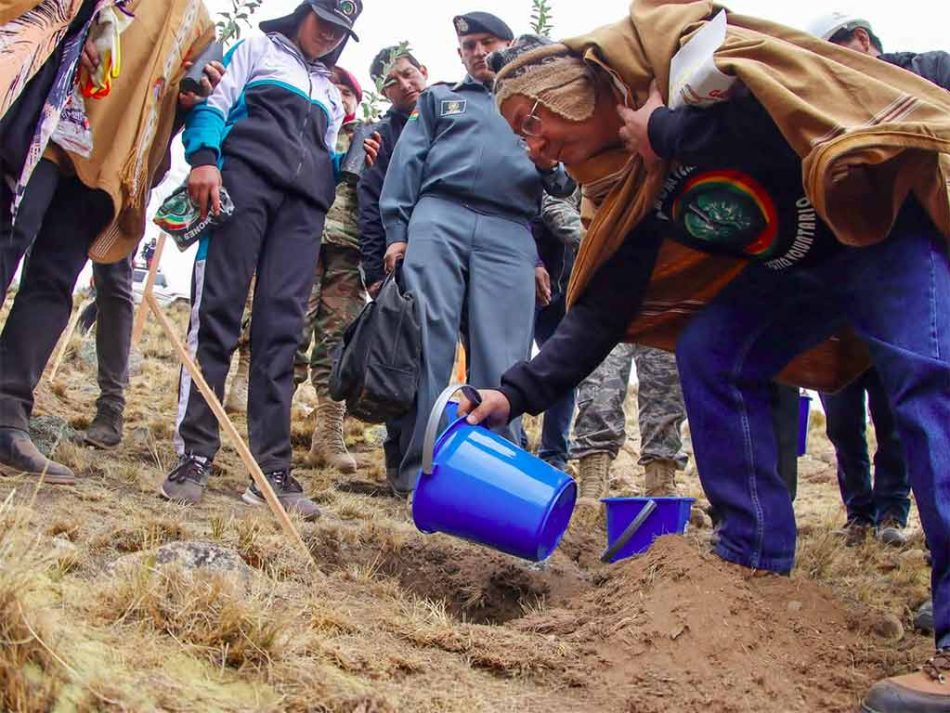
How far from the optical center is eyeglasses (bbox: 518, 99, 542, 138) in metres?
2.49

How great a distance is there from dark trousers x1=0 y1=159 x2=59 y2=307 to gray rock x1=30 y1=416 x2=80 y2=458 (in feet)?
2.44

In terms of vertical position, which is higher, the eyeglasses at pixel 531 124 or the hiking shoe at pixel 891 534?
the eyeglasses at pixel 531 124

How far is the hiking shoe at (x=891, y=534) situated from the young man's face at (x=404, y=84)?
2.70m

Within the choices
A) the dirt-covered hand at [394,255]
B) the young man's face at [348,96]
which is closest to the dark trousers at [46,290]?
the dirt-covered hand at [394,255]

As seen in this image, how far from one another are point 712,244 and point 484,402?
0.71 meters

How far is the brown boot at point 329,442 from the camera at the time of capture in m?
4.45

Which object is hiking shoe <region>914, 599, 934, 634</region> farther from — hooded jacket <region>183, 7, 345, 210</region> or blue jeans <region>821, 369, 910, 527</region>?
hooded jacket <region>183, 7, 345, 210</region>

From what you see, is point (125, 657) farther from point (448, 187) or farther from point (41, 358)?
point (448, 187)

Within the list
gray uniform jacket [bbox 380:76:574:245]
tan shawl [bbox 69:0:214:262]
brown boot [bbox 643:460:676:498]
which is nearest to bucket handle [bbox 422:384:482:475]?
tan shawl [bbox 69:0:214:262]

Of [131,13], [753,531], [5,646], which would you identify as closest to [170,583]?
[5,646]

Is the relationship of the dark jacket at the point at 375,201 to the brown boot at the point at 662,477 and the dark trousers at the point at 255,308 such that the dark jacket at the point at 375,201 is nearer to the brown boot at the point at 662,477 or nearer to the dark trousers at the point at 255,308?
the dark trousers at the point at 255,308

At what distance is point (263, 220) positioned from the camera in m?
3.46

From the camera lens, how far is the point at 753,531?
2.41 metres

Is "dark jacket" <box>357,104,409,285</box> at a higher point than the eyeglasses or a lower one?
lower
